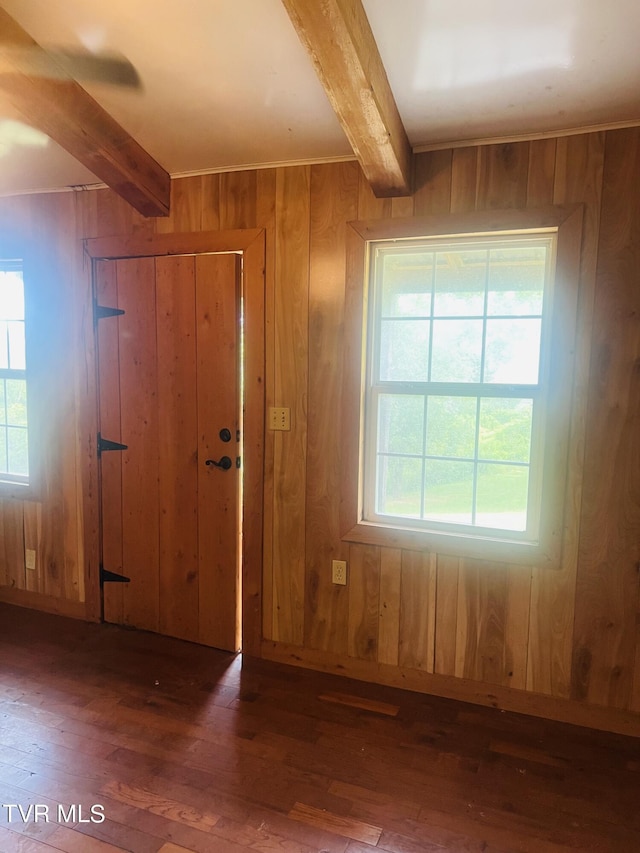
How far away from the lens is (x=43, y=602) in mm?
3029

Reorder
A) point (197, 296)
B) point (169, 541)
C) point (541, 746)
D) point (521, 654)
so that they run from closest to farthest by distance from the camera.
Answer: point (541, 746), point (521, 654), point (197, 296), point (169, 541)

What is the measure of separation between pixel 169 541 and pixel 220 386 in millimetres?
→ 863

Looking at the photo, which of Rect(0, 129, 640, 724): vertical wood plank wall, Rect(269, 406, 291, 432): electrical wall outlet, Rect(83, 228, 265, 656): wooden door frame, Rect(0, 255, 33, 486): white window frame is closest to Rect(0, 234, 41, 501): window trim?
Rect(0, 255, 33, 486): white window frame

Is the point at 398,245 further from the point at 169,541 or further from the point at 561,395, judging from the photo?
the point at 169,541

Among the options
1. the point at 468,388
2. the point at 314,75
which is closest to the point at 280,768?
the point at 468,388

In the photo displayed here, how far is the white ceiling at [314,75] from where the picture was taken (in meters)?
1.50

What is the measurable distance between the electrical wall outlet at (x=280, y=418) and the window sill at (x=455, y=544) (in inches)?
22.0

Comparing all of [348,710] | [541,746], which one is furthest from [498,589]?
[348,710]

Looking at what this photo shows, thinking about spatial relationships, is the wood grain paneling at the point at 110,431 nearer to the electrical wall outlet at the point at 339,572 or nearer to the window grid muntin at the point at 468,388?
the electrical wall outlet at the point at 339,572

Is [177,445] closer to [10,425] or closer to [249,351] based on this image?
[249,351]

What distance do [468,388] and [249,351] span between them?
3.29ft

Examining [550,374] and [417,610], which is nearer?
[550,374]

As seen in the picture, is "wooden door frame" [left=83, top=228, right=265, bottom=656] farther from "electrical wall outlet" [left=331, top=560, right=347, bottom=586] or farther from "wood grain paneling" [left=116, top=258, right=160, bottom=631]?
"electrical wall outlet" [left=331, top=560, right=347, bottom=586]

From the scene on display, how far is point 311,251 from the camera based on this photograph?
7.57 ft
